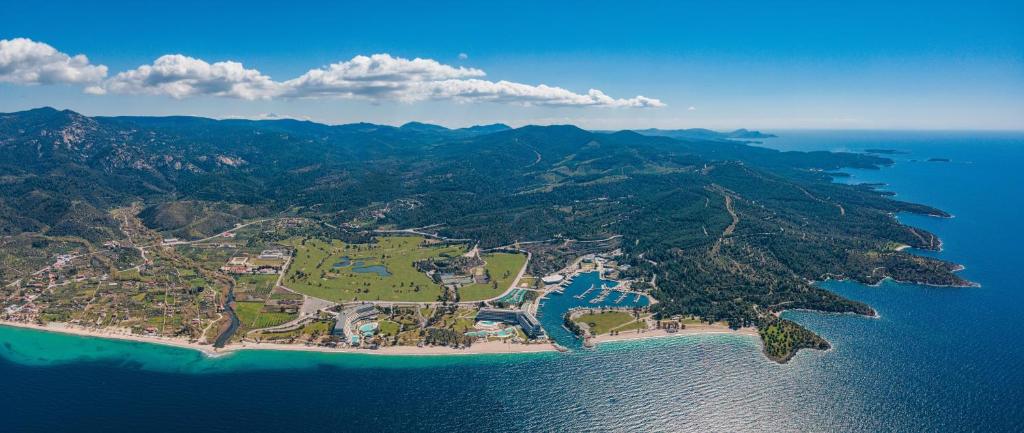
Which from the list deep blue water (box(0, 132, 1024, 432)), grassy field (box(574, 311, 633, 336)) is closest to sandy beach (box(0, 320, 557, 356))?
deep blue water (box(0, 132, 1024, 432))

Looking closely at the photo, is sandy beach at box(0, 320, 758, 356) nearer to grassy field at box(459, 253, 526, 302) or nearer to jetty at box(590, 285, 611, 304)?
jetty at box(590, 285, 611, 304)

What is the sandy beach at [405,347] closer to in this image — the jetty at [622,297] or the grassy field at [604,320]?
the grassy field at [604,320]

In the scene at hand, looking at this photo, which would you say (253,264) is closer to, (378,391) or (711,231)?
(378,391)

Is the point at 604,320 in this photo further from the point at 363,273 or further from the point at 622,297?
the point at 363,273

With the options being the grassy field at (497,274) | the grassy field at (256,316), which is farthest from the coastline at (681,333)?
the grassy field at (256,316)

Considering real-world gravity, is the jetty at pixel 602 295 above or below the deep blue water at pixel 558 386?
above

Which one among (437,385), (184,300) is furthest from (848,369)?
(184,300)

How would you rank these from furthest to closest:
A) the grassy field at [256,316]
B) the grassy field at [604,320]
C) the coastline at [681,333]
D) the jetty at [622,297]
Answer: the jetty at [622,297] → the grassy field at [256,316] → the grassy field at [604,320] → the coastline at [681,333]

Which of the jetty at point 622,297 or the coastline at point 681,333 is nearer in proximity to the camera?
the coastline at point 681,333
